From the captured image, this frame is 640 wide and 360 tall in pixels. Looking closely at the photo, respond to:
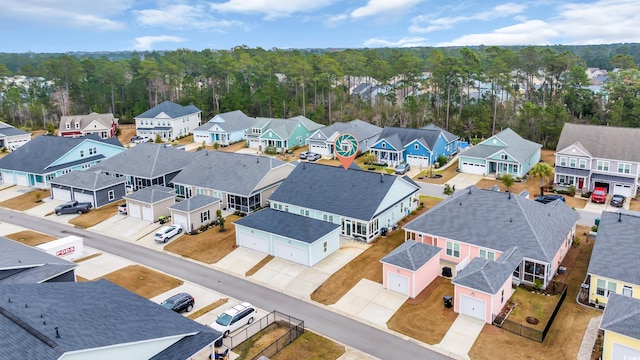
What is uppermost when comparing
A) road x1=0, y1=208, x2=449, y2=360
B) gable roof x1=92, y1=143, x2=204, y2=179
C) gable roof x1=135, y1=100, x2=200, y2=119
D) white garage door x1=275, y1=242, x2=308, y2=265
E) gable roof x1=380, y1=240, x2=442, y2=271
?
gable roof x1=135, y1=100, x2=200, y2=119

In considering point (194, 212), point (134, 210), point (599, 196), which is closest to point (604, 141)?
point (599, 196)

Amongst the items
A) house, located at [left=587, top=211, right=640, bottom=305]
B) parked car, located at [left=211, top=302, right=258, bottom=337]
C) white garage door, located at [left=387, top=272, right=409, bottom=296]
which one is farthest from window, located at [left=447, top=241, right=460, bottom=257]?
parked car, located at [left=211, top=302, right=258, bottom=337]

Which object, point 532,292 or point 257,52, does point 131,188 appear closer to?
point 532,292

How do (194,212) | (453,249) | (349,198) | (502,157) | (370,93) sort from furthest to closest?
(370,93), (502,157), (194,212), (349,198), (453,249)

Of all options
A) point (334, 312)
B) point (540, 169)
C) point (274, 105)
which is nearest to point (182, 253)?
point (334, 312)

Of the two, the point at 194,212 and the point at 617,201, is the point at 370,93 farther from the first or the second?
the point at 194,212

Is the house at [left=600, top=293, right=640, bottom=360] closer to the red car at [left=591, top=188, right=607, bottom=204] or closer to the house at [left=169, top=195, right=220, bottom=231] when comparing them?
the red car at [left=591, top=188, right=607, bottom=204]
